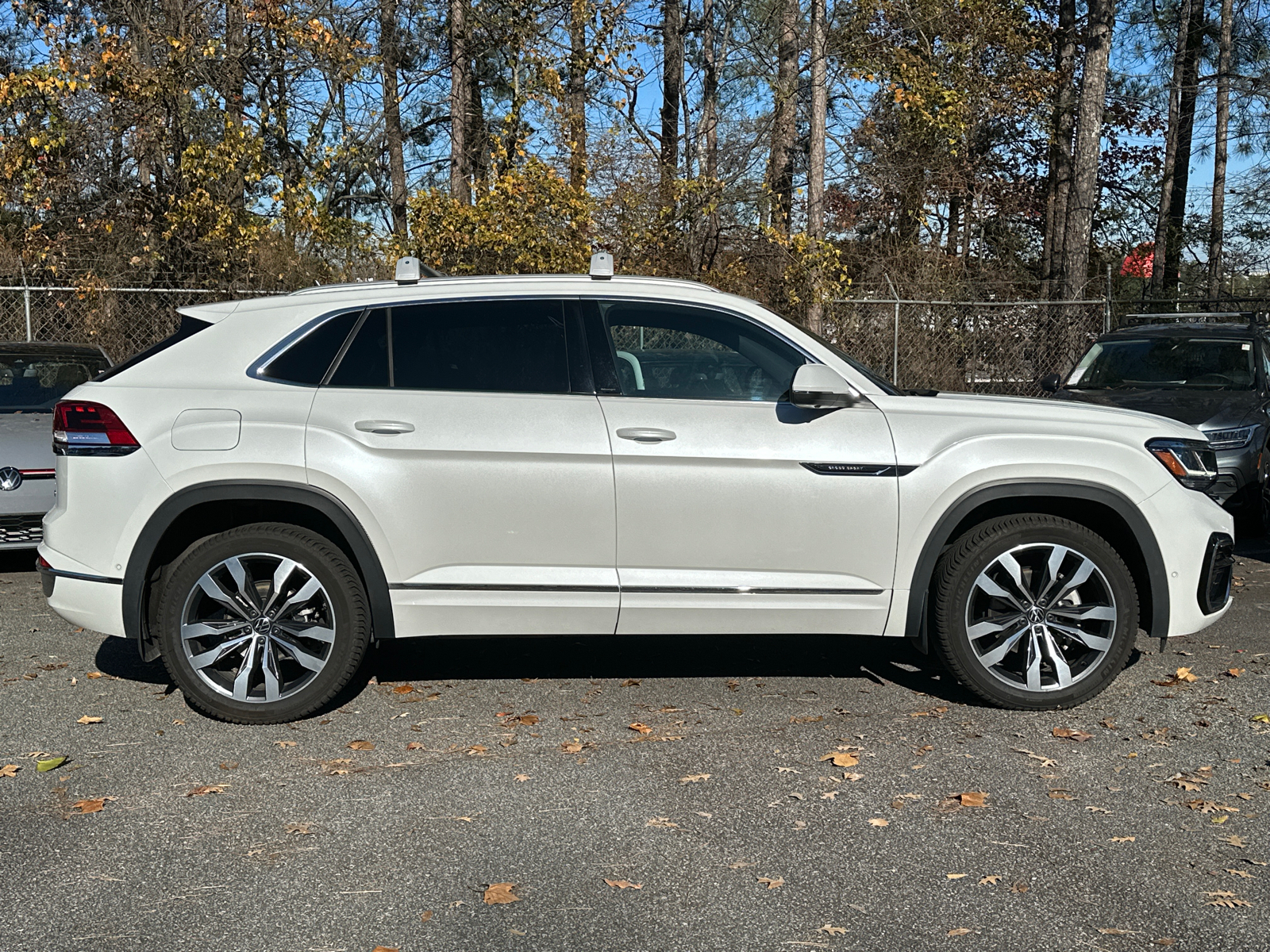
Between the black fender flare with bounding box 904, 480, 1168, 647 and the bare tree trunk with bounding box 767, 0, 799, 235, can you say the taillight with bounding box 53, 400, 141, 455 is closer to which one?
the black fender flare with bounding box 904, 480, 1168, 647

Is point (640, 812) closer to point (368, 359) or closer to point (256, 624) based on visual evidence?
point (256, 624)

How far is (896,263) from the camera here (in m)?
20.7

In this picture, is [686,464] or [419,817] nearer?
[419,817]

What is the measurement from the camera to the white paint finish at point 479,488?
5117 millimetres

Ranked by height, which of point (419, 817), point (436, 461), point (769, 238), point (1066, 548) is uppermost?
point (769, 238)

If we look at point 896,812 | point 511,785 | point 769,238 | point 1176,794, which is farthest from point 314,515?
point 769,238

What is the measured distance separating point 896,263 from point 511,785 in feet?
57.2

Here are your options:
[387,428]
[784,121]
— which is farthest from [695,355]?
[784,121]

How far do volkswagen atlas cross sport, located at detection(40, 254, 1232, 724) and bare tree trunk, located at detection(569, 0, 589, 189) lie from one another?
1135 centimetres

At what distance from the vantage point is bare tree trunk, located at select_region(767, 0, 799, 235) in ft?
57.7

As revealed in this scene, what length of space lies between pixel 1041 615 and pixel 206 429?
11.7ft

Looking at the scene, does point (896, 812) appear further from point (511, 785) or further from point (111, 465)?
point (111, 465)

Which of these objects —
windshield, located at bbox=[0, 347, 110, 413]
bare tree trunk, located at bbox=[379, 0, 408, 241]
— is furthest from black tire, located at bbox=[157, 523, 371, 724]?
bare tree trunk, located at bbox=[379, 0, 408, 241]

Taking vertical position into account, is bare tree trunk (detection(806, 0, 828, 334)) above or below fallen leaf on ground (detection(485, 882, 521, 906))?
above
